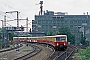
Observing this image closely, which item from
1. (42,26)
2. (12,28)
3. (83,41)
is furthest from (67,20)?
(12,28)

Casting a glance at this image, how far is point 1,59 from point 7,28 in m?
39.9

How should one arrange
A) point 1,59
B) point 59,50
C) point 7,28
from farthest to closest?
point 7,28, point 59,50, point 1,59

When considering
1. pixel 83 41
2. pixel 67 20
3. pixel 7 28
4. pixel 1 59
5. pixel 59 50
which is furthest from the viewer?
pixel 67 20

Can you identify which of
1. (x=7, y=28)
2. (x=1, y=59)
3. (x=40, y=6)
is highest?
(x=40, y=6)

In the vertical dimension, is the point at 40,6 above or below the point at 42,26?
above

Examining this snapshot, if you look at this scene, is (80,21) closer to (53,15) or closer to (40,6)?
(53,15)

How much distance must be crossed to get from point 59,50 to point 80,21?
3889 inches

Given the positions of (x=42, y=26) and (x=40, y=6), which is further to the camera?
(x=40, y=6)

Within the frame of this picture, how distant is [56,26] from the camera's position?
144000 mm

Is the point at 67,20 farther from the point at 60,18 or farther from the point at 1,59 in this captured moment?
the point at 1,59

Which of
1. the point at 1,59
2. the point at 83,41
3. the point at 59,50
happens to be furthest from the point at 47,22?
the point at 1,59

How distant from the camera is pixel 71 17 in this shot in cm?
14275

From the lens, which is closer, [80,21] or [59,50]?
[59,50]

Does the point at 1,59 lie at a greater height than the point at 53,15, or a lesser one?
lesser
